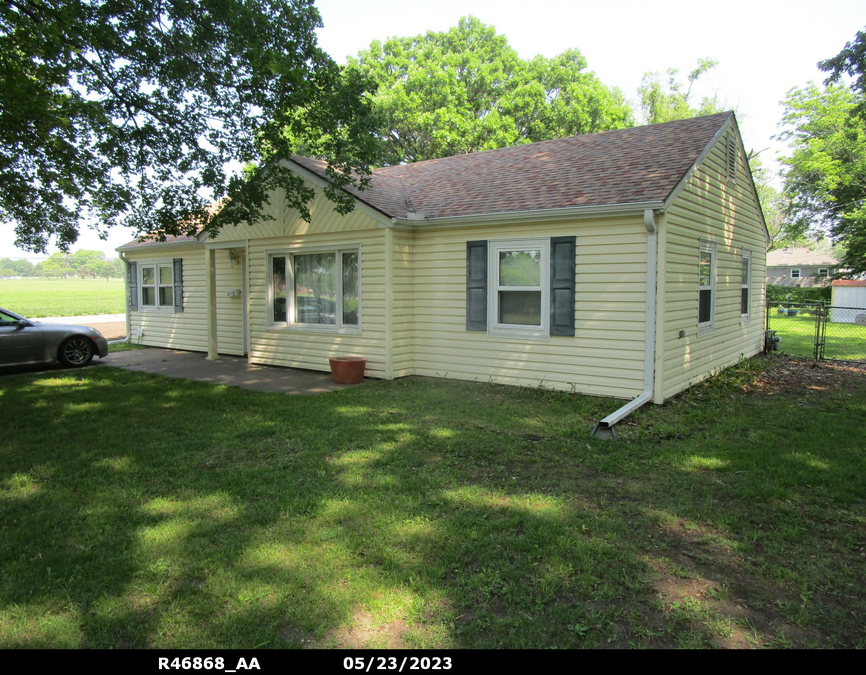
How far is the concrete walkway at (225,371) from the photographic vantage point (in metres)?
9.28

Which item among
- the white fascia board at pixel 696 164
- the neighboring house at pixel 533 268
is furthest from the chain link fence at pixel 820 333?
the white fascia board at pixel 696 164

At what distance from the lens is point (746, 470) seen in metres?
5.08

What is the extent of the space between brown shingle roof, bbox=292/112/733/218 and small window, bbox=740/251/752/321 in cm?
321

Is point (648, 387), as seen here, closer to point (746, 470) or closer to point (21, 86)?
point (746, 470)

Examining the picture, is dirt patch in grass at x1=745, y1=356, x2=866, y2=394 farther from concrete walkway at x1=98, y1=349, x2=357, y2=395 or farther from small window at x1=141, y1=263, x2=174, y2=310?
small window at x1=141, y1=263, x2=174, y2=310

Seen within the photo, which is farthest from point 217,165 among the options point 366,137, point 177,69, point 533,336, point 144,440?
point 533,336

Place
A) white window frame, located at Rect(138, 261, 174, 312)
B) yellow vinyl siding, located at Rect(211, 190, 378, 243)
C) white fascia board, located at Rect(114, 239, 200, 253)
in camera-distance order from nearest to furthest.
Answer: yellow vinyl siding, located at Rect(211, 190, 378, 243)
white fascia board, located at Rect(114, 239, 200, 253)
white window frame, located at Rect(138, 261, 174, 312)

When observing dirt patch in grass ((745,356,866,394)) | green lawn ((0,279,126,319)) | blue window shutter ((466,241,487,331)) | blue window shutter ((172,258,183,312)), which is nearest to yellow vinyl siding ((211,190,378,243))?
blue window shutter ((466,241,487,331))

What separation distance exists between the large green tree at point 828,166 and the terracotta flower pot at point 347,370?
21392mm

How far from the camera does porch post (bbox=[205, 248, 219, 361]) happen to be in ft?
41.5

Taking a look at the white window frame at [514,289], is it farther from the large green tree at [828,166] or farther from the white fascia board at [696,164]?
the large green tree at [828,166]

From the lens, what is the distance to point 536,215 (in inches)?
328
